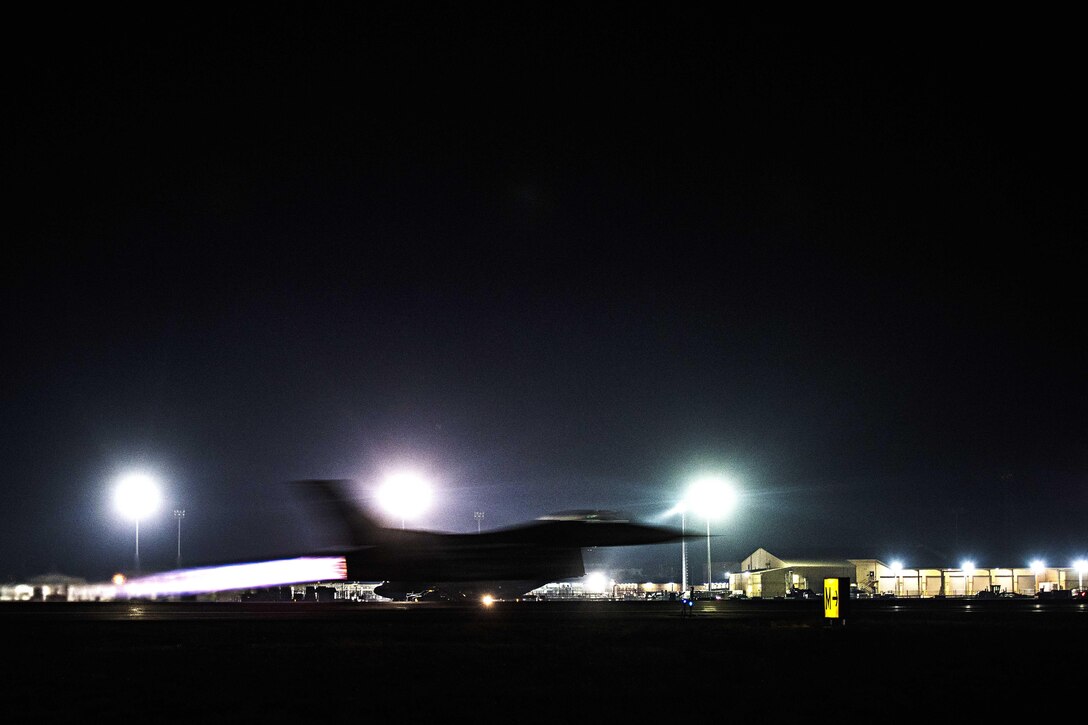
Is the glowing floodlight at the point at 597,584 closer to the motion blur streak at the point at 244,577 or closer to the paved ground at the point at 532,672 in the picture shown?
the motion blur streak at the point at 244,577

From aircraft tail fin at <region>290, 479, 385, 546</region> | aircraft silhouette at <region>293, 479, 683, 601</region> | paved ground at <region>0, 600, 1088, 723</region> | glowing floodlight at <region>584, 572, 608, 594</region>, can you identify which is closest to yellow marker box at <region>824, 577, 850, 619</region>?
paved ground at <region>0, 600, 1088, 723</region>

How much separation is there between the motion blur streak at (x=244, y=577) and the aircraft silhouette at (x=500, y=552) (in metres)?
0.94

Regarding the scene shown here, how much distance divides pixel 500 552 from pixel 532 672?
22281 mm

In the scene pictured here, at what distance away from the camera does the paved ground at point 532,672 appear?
42.8ft

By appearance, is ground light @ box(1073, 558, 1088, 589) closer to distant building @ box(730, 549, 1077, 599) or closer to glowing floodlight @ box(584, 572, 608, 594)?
distant building @ box(730, 549, 1077, 599)

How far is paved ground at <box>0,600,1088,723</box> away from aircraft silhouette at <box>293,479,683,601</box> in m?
9.97

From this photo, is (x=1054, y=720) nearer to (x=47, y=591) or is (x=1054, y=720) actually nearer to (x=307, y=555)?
(x=307, y=555)

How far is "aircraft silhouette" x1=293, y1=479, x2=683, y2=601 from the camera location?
39.1 meters

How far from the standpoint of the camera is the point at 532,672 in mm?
17000

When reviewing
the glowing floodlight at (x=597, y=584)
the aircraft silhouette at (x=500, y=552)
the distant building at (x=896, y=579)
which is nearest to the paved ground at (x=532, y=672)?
the aircraft silhouette at (x=500, y=552)

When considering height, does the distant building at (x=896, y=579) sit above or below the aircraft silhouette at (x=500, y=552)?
below

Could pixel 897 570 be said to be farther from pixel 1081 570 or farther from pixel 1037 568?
pixel 1081 570

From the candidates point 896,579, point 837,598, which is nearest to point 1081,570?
point 896,579

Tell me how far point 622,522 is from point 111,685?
27.3 m
